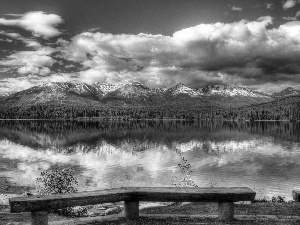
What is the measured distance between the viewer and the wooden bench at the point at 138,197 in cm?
906

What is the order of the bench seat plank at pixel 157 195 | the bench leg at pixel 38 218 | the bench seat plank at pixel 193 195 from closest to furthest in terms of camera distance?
the bench leg at pixel 38 218 → the bench seat plank at pixel 157 195 → the bench seat plank at pixel 193 195

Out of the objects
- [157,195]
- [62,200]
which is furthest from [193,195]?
[62,200]

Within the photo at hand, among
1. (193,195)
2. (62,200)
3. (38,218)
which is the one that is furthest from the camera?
(193,195)

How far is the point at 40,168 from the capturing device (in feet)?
151

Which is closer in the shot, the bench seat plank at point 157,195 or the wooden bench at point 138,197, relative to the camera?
the wooden bench at point 138,197

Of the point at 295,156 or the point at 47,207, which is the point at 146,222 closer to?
the point at 47,207

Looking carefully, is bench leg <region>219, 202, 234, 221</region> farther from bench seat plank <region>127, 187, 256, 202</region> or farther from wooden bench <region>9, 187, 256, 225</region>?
bench seat plank <region>127, 187, 256, 202</region>

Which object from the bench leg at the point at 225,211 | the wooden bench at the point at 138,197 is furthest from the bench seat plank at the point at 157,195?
the bench leg at the point at 225,211

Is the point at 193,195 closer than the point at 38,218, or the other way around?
the point at 38,218

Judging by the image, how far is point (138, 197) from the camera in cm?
991

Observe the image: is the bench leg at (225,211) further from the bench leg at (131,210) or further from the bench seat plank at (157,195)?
the bench leg at (131,210)

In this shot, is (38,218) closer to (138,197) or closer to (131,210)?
(131,210)

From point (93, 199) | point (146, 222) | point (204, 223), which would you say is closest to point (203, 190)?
point (204, 223)

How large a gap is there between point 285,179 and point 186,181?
14076 mm
